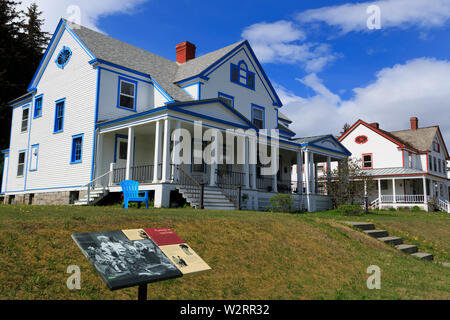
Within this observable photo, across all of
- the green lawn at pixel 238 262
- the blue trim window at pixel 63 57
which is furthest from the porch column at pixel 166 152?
the blue trim window at pixel 63 57

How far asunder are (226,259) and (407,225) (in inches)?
402

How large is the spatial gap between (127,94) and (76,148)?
374 cm

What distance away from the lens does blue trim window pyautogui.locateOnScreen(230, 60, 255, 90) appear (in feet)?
73.4

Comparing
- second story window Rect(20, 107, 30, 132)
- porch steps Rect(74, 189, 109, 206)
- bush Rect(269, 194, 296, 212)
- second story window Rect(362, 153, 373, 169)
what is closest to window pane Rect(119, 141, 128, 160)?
porch steps Rect(74, 189, 109, 206)

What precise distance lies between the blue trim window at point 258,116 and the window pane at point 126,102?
811 cm

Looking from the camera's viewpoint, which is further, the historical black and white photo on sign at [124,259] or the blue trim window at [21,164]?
the blue trim window at [21,164]

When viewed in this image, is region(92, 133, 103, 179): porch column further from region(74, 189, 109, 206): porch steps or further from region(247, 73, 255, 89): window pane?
region(247, 73, 255, 89): window pane

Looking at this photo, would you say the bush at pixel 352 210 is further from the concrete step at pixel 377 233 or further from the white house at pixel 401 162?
the white house at pixel 401 162

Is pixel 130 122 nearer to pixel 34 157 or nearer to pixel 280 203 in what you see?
A: pixel 280 203

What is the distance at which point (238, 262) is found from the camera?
22.7 feet

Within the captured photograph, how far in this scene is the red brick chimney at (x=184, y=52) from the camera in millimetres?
24812

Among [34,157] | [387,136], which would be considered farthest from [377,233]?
[387,136]

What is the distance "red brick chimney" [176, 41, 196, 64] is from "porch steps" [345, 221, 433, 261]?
17.1 m
